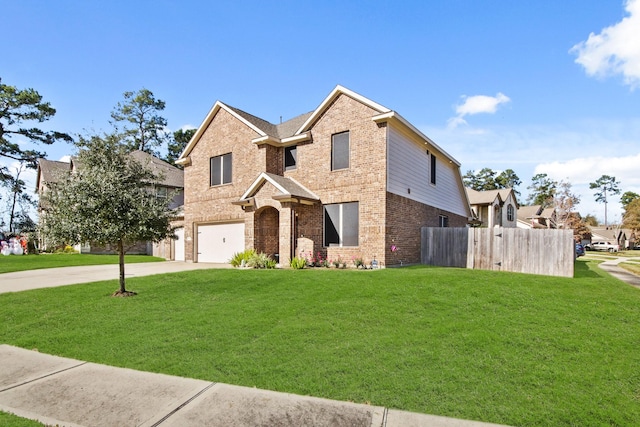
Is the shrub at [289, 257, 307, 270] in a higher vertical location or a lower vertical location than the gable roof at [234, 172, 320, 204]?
lower

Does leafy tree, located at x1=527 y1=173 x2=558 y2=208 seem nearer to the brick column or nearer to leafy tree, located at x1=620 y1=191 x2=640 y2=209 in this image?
leafy tree, located at x1=620 y1=191 x2=640 y2=209

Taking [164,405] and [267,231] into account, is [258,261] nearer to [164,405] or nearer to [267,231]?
[267,231]

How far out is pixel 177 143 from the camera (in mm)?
49875

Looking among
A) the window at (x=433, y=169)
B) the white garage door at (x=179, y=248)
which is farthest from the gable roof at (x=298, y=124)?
the white garage door at (x=179, y=248)

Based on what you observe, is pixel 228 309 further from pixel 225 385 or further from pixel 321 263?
pixel 321 263

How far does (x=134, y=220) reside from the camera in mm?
9414

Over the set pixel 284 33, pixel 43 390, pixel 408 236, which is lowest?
pixel 43 390

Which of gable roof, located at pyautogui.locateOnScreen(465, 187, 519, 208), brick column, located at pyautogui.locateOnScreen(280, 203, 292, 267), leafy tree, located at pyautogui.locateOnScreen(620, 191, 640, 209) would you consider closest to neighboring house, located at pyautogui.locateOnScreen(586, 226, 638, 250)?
leafy tree, located at pyautogui.locateOnScreen(620, 191, 640, 209)

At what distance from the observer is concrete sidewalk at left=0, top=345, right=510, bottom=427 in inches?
141

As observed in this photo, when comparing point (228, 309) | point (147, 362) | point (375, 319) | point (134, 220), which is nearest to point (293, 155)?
point (134, 220)

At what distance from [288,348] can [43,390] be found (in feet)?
Result: 10.3

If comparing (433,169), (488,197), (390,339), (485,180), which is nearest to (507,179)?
(485,180)

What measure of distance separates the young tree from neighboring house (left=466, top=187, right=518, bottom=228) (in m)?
28.5

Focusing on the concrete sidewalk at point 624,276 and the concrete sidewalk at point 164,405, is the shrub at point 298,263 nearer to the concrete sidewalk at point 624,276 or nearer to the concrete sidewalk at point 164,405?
the concrete sidewalk at point 164,405
